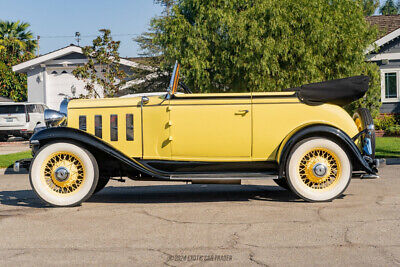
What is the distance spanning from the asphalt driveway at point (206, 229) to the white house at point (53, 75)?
22165 millimetres

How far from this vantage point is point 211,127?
6.31 meters

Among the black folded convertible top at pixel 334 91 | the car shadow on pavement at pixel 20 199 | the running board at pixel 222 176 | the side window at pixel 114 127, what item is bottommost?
the car shadow on pavement at pixel 20 199

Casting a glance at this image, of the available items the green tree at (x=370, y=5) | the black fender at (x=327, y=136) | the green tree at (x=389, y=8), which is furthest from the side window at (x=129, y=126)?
the green tree at (x=389, y=8)

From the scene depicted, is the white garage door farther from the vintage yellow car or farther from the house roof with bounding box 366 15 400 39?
the vintage yellow car

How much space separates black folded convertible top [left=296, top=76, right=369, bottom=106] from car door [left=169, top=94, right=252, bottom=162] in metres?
0.76

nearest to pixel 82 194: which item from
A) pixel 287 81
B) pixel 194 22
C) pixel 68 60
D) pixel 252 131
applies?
pixel 252 131

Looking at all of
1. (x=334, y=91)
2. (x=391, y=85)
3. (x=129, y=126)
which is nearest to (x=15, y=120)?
(x=391, y=85)

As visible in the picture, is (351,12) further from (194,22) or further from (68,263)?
(68,263)

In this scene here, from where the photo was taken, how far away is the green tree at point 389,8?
216ft

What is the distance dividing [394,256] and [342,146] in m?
2.47

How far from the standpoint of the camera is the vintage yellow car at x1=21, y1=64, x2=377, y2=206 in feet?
20.5

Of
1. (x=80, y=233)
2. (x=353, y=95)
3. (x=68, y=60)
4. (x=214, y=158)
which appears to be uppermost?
(x=68, y=60)

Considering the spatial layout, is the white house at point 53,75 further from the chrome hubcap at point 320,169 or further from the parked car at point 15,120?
the chrome hubcap at point 320,169

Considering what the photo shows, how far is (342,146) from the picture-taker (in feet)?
20.8
